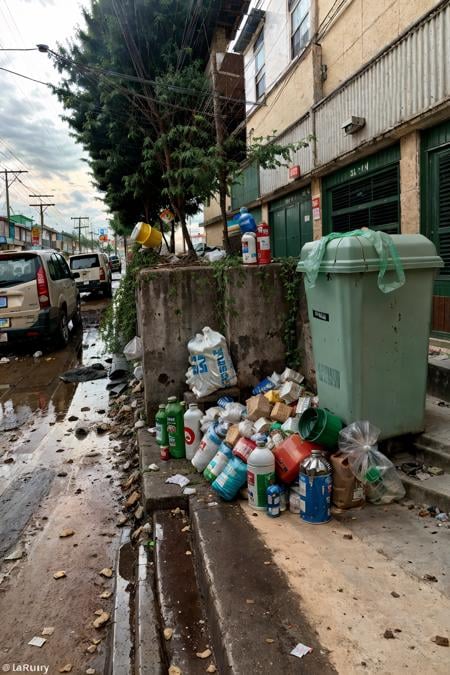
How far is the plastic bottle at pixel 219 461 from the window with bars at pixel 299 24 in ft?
34.2

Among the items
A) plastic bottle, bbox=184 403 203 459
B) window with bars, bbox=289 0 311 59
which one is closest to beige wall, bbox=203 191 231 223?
window with bars, bbox=289 0 311 59

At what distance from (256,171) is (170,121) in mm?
3403

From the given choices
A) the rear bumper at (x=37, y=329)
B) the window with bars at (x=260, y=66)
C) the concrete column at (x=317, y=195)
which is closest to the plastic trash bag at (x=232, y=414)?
the rear bumper at (x=37, y=329)

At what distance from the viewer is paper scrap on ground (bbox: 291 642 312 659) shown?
1.76 m

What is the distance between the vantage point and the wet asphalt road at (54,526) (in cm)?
231

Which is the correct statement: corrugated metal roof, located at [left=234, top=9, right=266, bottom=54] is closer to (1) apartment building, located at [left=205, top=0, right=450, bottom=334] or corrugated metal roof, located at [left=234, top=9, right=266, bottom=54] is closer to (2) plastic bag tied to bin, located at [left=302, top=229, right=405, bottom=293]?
(1) apartment building, located at [left=205, top=0, right=450, bottom=334]

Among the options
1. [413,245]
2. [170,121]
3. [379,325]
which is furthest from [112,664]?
[170,121]

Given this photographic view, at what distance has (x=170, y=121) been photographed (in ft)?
39.2

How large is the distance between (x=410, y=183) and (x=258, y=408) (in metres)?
5.02

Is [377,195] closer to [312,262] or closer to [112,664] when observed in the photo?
[312,262]

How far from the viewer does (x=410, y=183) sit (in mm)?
6992

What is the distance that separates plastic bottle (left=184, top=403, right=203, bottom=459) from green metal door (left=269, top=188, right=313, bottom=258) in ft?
25.8

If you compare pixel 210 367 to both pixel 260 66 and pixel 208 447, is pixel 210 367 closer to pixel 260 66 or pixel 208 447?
pixel 208 447

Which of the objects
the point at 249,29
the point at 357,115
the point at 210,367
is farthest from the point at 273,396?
the point at 249,29
